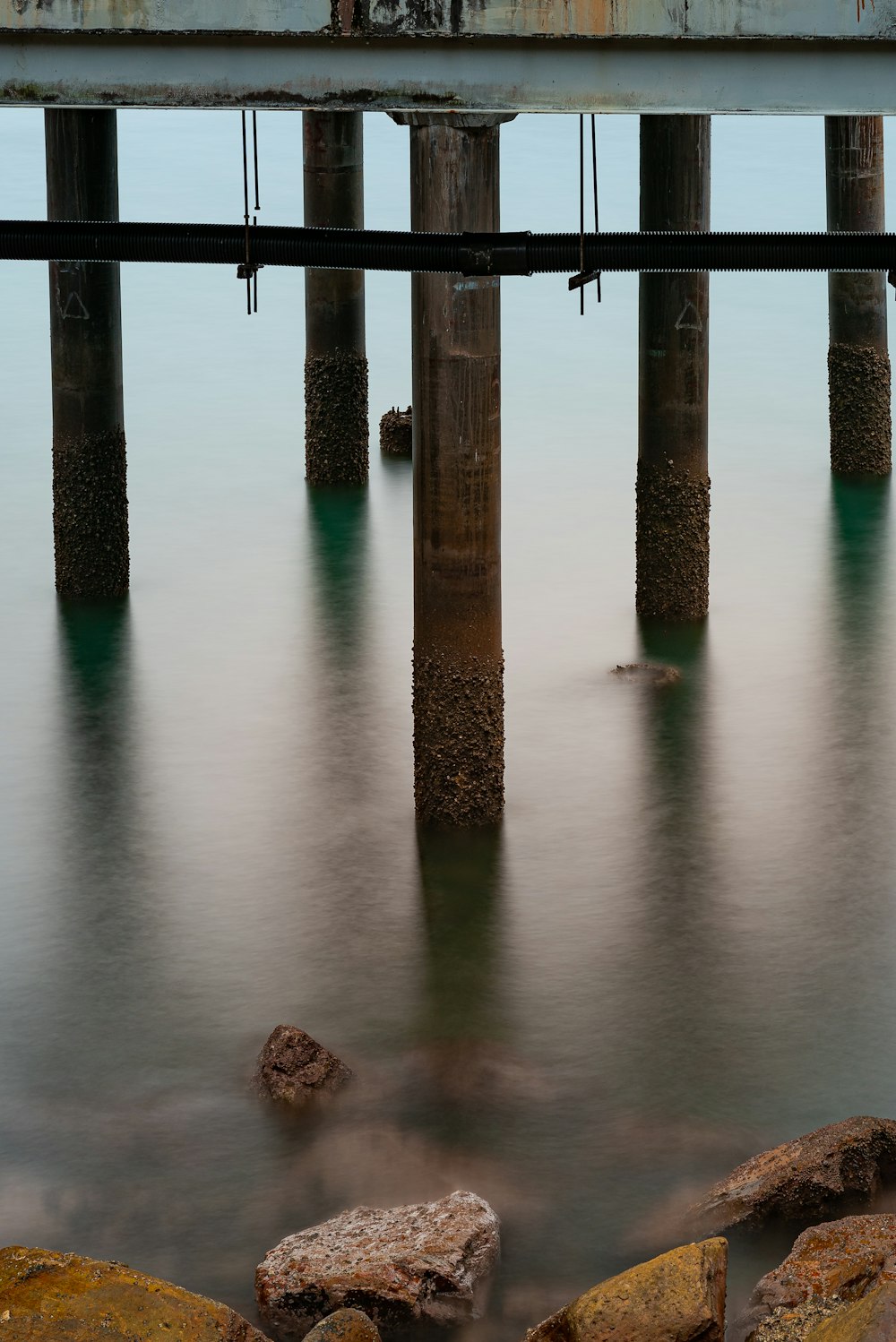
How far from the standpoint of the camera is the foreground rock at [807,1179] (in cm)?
812

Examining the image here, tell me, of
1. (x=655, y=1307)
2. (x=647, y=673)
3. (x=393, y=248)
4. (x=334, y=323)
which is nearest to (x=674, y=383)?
(x=647, y=673)

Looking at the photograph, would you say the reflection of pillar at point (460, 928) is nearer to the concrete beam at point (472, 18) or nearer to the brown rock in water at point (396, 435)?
the concrete beam at point (472, 18)

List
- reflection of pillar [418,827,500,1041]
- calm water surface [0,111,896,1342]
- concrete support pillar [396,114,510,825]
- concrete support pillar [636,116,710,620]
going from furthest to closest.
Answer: concrete support pillar [636,116,710,620] < concrete support pillar [396,114,510,825] < reflection of pillar [418,827,500,1041] < calm water surface [0,111,896,1342]

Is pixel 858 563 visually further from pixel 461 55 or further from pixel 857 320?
pixel 461 55

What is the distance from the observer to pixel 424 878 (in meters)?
11.5

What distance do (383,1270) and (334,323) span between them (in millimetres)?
12136

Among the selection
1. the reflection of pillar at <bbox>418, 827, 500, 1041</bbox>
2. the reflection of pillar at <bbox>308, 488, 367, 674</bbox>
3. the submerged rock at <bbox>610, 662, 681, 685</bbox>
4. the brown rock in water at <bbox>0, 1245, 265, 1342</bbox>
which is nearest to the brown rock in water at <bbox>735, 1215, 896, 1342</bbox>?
the brown rock in water at <bbox>0, 1245, 265, 1342</bbox>

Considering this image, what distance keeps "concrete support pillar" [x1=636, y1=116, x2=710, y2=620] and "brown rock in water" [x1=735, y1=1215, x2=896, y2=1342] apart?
758 centimetres

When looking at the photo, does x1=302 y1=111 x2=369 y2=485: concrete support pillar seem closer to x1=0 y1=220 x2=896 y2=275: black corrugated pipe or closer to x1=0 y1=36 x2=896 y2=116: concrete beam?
x1=0 y1=220 x2=896 y2=275: black corrugated pipe

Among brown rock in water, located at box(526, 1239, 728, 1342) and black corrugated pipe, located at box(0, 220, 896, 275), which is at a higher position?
black corrugated pipe, located at box(0, 220, 896, 275)

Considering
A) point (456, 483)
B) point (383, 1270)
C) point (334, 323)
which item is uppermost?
point (334, 323)

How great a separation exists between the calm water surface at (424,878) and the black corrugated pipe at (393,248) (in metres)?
→ 3.07

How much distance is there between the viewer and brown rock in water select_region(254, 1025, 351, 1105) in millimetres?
9289

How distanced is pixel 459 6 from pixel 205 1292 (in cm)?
556
